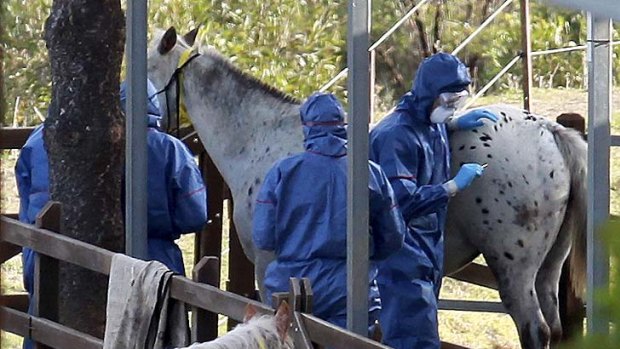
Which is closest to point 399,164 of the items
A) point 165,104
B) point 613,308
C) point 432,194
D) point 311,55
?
point 432,194

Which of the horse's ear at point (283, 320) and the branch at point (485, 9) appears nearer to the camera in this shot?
the horse's ear at point (283, 320)

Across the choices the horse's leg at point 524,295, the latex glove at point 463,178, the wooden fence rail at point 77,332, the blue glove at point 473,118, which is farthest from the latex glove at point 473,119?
the wooden fence rail at point 77,332

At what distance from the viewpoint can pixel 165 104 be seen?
6766 mm

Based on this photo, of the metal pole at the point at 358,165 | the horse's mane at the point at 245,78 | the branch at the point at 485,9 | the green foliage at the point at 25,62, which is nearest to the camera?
the metal pole at the point at 358,165

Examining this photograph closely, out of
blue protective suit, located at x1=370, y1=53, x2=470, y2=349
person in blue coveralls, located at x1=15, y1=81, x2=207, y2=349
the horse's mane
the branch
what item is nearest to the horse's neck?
the horse's mane

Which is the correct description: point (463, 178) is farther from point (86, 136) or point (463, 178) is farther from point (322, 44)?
point (322, 44)

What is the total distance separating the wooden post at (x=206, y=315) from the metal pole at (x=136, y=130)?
597mm

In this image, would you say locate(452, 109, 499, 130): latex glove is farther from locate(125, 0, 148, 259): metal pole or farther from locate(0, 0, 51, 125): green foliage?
→ locate(0, 0, 51, 125): green foliage

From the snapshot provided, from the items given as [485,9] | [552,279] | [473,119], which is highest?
[485,9]

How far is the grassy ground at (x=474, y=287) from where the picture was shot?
30.3 feet

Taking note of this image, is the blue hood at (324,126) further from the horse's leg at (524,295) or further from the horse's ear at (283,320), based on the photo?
the horse's leg at (524,295)

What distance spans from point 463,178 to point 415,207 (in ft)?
1.15

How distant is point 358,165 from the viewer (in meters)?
4.02

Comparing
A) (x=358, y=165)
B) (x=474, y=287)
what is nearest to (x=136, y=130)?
(x=358, y=165)
